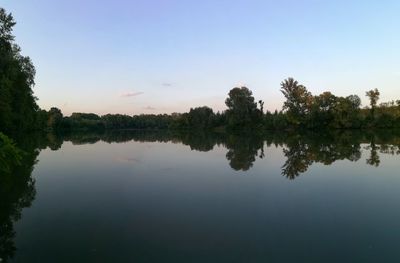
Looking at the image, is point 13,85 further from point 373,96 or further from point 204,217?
point 373,96

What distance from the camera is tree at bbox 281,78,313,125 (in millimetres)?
70213

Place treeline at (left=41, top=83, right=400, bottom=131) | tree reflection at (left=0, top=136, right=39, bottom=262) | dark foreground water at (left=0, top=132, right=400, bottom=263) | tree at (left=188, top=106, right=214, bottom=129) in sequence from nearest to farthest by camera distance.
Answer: dark foreground water at (left=0, top=132, right=400, bottom=263)
tree reflection at (left=0, top=136, right=39, bottom=262)
treeline at (left=41, top=83, right=400, bottom=131)
tree at (left=188, top=106, right=214, bottom=129)

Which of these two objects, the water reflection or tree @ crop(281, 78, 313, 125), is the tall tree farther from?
tree @ crop(281, 78, 313, 125)

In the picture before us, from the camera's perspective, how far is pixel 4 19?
3105cm

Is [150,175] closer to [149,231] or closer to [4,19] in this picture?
[149,231]

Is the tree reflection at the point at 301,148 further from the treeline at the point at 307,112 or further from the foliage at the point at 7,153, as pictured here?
the treeline at the point at 307,112

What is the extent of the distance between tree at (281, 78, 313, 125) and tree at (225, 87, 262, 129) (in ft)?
34.6

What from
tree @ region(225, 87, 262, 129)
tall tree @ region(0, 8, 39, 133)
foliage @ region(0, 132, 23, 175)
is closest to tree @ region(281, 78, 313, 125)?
tree @ region(225, 87, 262, 129)

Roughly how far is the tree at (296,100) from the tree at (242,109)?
34.6 ft

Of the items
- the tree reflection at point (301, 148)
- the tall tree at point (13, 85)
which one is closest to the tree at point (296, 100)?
the tree reflection at point (301, 148)

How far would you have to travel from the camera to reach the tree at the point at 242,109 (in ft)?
263

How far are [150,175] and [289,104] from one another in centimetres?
6199

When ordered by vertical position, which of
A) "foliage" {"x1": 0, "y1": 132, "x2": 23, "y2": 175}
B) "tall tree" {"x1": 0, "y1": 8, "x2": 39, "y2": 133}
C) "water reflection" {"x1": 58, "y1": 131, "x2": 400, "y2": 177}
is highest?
"tall tree" {"x1": 0, "y1": 8, "x2": 39, "y2": 133}

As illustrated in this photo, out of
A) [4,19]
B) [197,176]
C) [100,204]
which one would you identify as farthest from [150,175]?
[4,19]
